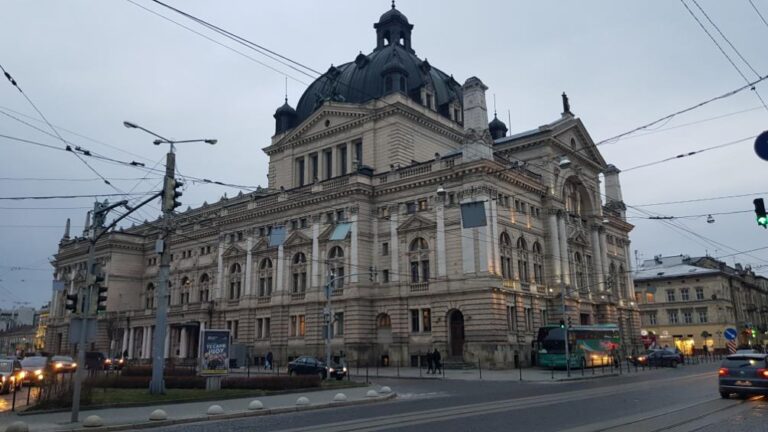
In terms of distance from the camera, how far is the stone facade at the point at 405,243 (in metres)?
51.2

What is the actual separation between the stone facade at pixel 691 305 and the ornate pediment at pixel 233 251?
59779mm

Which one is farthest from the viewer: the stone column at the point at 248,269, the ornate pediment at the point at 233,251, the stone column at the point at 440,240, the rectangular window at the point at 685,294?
the rectangular window at the point at 685,294

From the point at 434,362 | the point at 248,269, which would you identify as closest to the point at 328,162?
the point at 248,269

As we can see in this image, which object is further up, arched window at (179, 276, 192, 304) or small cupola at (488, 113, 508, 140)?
small cupola at (488, 113, 508, 140)

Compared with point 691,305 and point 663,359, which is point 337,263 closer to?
point 663,359

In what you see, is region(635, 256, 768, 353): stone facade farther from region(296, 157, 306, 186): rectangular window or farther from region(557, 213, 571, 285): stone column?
region(296, 157, 306, 186): rectangular window

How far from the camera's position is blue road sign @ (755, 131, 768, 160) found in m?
16.3

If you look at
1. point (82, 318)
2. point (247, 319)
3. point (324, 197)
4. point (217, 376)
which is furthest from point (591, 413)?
point (247, 319)

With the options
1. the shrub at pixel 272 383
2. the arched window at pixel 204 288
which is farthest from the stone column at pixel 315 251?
the shrub at pixel 272 383

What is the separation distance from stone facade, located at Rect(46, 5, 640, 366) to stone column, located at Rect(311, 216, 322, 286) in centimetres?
19

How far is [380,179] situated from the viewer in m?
58.3

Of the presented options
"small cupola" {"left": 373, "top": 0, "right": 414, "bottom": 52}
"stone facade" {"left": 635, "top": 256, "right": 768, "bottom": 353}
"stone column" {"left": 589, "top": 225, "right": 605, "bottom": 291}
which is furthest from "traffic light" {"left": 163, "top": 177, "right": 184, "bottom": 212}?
"stone facade" {"left": 635, "top": 256, "right": 768, "bottom": 353}

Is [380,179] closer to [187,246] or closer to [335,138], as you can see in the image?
[335,138]

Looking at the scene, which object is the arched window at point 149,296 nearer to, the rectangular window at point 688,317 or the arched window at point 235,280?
the arched window at point 235,280
